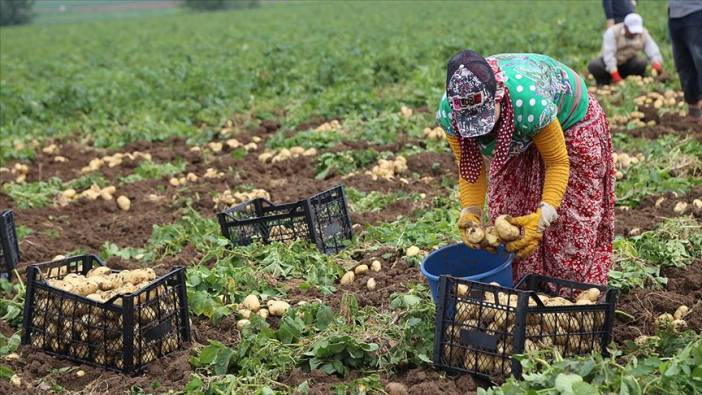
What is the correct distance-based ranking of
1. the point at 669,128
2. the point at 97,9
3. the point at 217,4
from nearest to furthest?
the point at 669,128, the point at 217,4, the point at 97,9

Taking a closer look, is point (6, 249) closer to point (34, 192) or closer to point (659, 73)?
point (34, 192)

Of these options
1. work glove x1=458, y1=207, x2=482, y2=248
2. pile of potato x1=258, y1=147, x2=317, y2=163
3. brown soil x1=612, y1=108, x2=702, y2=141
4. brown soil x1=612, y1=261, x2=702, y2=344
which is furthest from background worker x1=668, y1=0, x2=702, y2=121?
work glove x1=458, y1=207, x2=482, y2=248

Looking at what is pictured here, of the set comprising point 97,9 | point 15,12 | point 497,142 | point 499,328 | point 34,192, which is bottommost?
point 97,9

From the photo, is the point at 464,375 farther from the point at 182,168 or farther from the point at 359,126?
the point at 359,126

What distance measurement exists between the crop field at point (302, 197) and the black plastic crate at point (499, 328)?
0.33 ft

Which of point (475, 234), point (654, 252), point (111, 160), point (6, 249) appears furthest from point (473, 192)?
point (111, 160)

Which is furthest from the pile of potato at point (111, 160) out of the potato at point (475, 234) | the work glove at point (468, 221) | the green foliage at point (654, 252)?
the potato at point (475, 234)

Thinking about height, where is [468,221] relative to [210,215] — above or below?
above

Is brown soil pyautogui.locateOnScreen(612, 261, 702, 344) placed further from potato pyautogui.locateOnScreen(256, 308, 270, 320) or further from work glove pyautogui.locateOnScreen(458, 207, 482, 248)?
potato pyautogui.locateOnScreen(256, 308, 270, 320)

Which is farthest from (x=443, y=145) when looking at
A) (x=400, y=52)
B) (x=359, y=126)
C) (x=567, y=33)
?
(x=567, y=33)

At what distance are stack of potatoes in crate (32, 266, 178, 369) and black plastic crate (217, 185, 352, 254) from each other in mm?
1210

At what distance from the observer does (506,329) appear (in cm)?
348

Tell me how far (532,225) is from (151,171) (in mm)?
5506

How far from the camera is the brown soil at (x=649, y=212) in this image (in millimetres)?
5641
